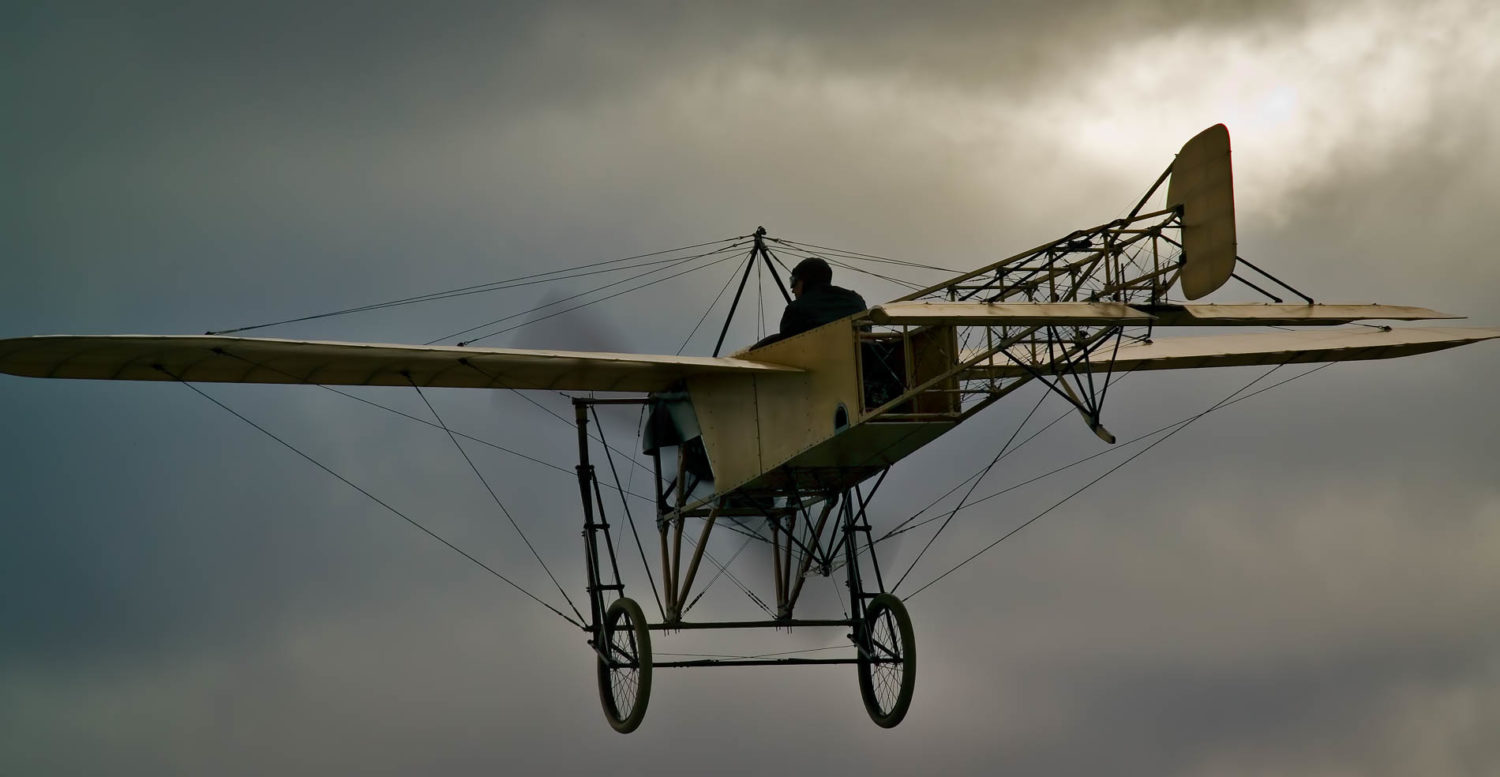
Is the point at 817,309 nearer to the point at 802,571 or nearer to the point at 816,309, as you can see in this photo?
the point at 816,309

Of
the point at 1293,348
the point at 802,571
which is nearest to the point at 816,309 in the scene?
the point at 802,571

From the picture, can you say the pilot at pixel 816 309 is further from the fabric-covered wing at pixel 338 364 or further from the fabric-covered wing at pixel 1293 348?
the fabric-covered wing at pixel 1293 348

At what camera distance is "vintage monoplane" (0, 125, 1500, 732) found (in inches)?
1014

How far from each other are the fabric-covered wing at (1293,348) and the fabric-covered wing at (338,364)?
479 cm

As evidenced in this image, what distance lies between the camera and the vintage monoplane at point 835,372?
84.5ft

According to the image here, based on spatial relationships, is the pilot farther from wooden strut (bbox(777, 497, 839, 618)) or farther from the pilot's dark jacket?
wooden strut (bbox(777, 497, 839, 618))

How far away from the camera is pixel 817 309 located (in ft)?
92.3

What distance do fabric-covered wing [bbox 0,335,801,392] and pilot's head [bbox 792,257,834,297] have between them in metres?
1.74

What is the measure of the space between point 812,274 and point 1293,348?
647 cm

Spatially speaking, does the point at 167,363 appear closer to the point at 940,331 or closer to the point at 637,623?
the point at 637,623

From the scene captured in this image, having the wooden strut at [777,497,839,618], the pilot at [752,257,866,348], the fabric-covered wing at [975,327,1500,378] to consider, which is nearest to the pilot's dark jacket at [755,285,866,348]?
the pilot at [752,257,866,348]

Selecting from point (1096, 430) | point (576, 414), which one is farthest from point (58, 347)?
point (1096, 430)

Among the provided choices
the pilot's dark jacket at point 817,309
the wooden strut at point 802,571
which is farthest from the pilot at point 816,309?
the wooden strut at point 802,571

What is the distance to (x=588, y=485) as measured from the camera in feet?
103
